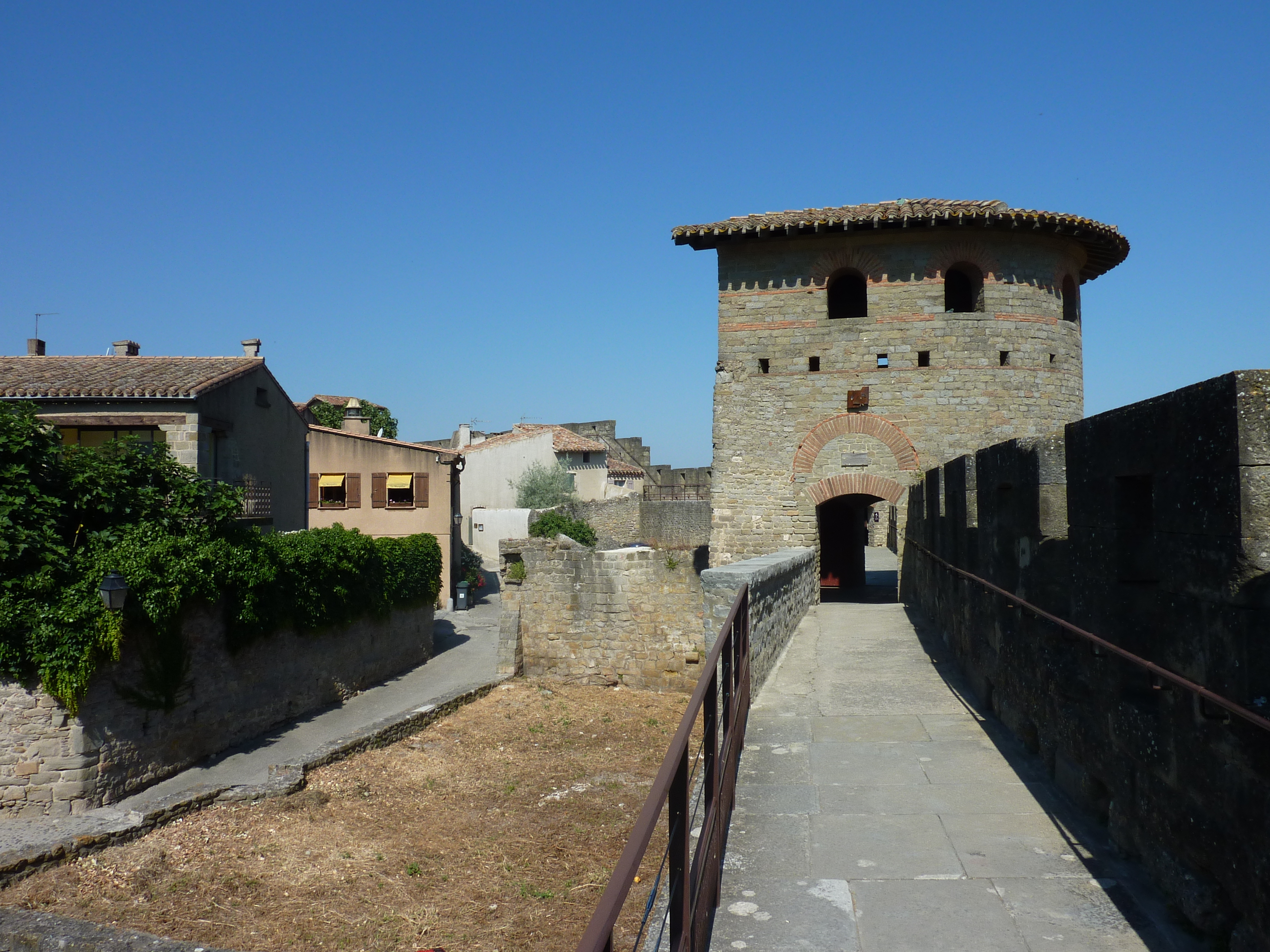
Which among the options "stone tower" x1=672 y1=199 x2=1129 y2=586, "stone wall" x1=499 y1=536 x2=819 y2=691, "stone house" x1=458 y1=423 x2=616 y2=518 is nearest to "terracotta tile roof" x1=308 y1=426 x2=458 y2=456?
"stone house" x1=458 y1=423 x2=616 y2=518

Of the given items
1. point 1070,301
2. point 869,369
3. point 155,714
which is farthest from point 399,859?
point 1070,301

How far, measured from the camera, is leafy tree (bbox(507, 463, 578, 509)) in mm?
39750

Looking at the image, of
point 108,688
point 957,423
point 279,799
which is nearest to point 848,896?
point 279,799

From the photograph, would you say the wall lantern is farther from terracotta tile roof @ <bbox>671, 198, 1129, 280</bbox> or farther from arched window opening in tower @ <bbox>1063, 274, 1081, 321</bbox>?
arched window opening in tower @ <bbox>1063, 274, 1081, 321</bbox>

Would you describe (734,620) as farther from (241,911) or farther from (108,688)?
(108,688)

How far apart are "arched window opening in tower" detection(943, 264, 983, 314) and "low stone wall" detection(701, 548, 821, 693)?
8.47 metres

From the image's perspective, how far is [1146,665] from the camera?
3.29 meters

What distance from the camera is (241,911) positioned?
7.64 m

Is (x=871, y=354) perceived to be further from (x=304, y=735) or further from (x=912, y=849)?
(x=912, y=849)

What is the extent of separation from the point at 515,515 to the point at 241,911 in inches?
1171

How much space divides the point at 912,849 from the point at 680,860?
1.87 metres

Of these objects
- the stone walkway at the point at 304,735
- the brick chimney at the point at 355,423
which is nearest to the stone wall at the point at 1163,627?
the stone walkway at the point at 304,735

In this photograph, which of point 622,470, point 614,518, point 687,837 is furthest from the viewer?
point 622,470

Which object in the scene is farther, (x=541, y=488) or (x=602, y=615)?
(x=541, y=488)
